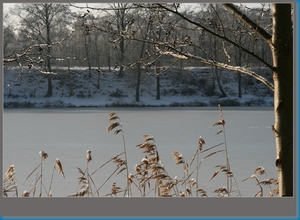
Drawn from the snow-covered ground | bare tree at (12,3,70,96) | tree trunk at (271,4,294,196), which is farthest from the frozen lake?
the snow-covered ground

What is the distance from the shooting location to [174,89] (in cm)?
1981

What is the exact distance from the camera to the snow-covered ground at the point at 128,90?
17.7 m

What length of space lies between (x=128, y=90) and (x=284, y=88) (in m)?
17.9

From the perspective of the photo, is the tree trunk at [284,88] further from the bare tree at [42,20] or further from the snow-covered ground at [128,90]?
the snow-covered ground at [128,90]

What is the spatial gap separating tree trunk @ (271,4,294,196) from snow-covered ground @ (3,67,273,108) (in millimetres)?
15064

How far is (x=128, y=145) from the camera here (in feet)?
24.1

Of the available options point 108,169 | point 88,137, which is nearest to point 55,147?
point 88,137

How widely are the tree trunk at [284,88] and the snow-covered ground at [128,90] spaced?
49.4 ft

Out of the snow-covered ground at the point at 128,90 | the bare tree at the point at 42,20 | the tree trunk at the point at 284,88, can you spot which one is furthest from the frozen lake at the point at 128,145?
the snow-covered ground at the point at 128,90

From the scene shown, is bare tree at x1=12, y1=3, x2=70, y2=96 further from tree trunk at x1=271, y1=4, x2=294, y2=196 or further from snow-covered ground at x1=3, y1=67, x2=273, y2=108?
tree trunk at x1=271, y1=4, x2=294, y2=196

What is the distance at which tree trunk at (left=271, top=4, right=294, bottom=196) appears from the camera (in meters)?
1.89

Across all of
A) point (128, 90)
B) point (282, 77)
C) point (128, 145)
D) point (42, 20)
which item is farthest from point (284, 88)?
point (128, 90)
